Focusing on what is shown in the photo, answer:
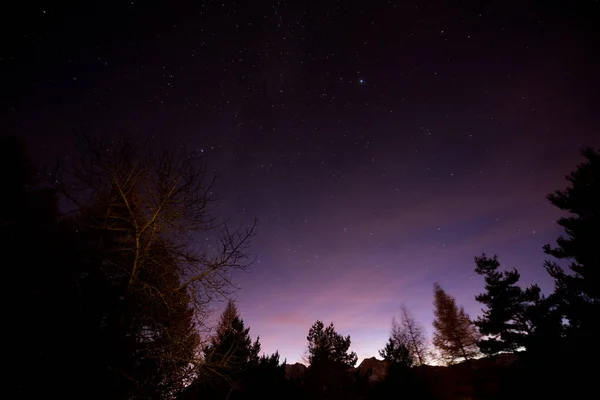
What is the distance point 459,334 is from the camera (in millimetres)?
35625

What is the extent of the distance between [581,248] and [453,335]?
24467mm

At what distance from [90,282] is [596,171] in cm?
2848

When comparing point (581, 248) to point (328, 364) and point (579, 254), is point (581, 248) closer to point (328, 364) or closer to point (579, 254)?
point (579, 254)

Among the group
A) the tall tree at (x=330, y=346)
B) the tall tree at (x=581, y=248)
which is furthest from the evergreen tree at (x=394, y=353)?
the tall tree at (x=581, y=248)

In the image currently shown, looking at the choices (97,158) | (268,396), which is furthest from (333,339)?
(97,158)

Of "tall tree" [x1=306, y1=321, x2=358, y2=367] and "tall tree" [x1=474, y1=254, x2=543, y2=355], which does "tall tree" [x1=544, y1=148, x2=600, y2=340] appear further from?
"tall tree" [x1=306, y1=321, x2=358, y2=367]

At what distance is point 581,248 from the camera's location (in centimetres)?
1736

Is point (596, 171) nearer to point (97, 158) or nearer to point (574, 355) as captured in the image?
point (574, 355)

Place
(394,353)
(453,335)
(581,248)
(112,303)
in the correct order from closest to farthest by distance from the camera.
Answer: (112,303), (581,248), (394,353), (453,335)

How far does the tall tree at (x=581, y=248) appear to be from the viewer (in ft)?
54.5

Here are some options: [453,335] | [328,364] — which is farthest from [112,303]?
[453,335]

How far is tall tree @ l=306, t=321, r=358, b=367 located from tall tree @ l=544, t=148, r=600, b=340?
718 inches

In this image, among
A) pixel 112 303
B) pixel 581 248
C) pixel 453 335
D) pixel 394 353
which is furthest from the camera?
pixel 453 335

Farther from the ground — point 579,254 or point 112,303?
point 579,254
